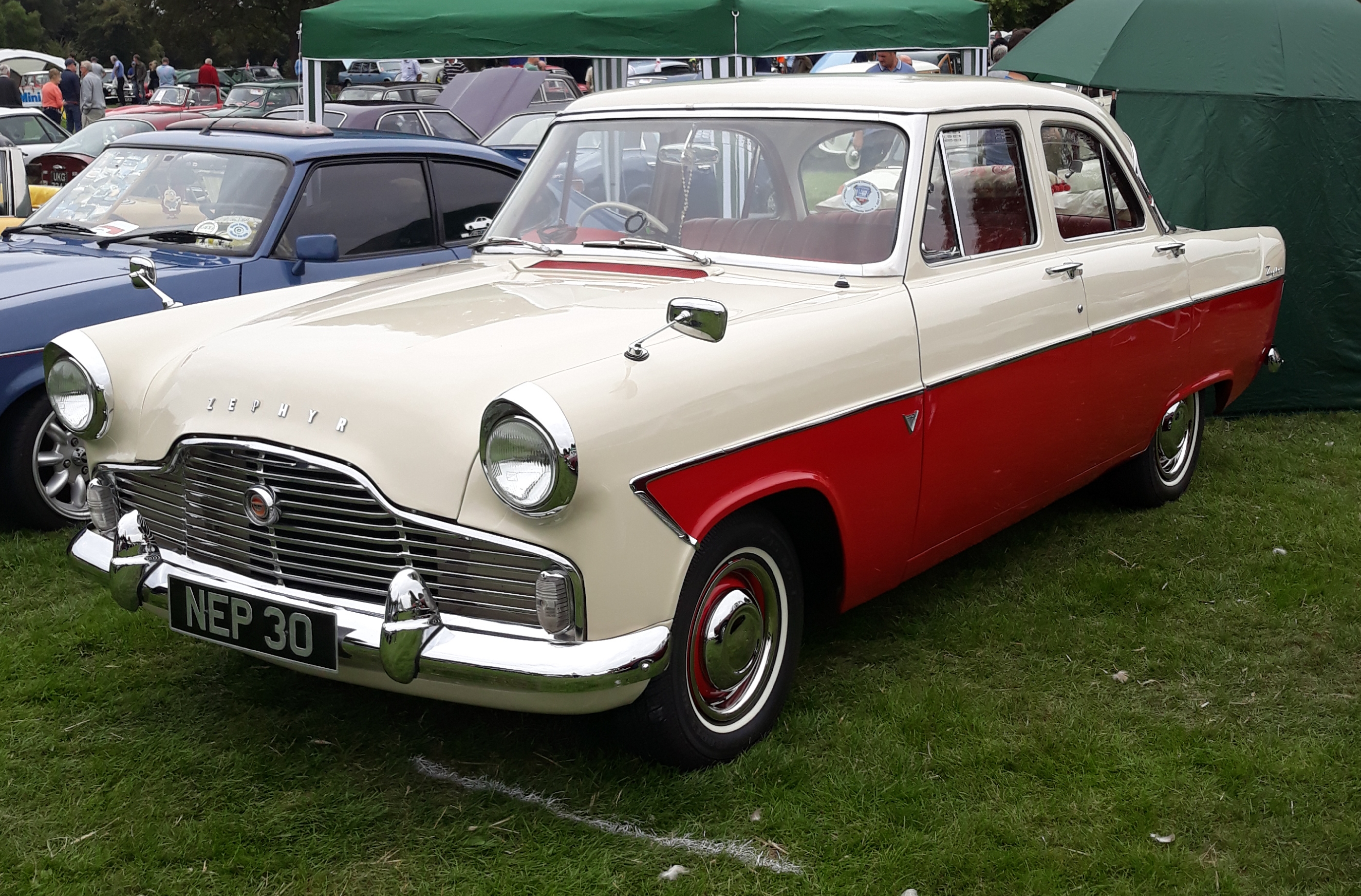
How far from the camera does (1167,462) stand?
5.56 m

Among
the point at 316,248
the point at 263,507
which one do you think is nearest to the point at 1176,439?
the point at 316,248

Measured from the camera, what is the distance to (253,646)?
306 centimetres

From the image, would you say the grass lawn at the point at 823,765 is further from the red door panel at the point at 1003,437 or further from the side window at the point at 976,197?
the side window at the point at 976,197

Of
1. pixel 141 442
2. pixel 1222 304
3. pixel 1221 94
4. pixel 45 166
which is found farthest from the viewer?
pixel 45 166

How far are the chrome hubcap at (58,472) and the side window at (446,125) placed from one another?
10604mm

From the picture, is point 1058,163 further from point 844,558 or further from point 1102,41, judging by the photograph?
point 1102,41

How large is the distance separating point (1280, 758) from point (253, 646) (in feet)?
8.64

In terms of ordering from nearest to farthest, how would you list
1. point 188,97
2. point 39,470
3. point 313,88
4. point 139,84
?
1. point 39,470
2. point 313,88
3. point 188,97
4. point 139,84

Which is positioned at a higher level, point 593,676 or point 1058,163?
point 1058,163

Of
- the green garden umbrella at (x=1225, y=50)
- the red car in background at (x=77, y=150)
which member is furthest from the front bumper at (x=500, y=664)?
the red car in background at (x=77, y=150)

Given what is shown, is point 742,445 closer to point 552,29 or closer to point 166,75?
point 552,29

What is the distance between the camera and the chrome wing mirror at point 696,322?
3.01 meters

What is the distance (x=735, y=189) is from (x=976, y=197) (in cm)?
79

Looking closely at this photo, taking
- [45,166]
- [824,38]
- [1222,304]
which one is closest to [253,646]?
[1222,304]
